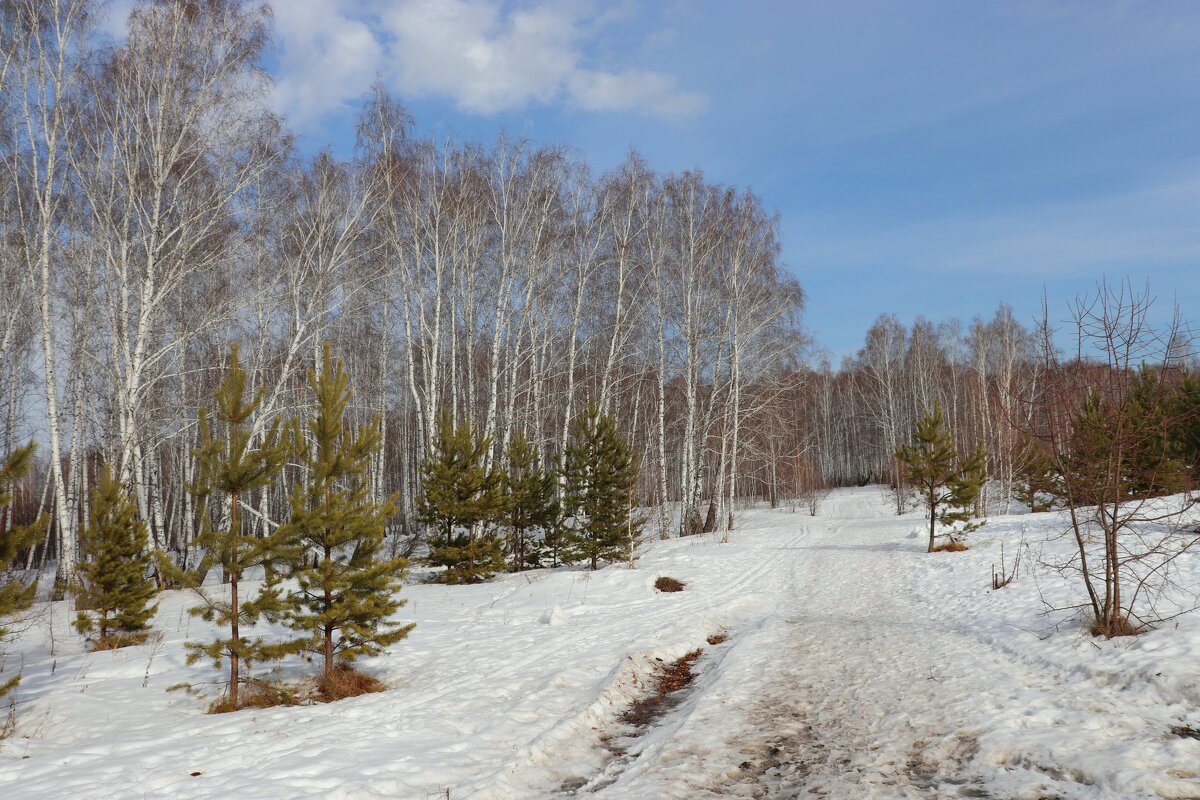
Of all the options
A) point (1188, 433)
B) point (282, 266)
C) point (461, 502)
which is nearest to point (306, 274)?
point (282, 266)

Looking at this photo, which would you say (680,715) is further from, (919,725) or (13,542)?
(13,542)

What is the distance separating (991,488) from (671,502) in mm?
19861

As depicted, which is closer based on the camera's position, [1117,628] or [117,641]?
[1117,628]

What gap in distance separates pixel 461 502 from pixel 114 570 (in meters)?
6.28

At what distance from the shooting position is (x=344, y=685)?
6.76 metres

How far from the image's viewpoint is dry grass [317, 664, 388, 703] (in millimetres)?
6672

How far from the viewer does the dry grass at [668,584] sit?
12.9 meters

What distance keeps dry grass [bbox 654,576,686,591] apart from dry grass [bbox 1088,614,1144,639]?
747 cm

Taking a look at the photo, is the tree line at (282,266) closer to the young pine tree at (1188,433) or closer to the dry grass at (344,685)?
the dry grass at (344,685)

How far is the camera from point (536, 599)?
12016mm

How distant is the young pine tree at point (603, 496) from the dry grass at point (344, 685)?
865 cm

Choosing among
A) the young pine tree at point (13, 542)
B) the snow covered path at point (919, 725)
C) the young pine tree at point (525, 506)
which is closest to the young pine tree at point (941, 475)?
the snow covered path at point (919, 725)

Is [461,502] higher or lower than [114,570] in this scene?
higher

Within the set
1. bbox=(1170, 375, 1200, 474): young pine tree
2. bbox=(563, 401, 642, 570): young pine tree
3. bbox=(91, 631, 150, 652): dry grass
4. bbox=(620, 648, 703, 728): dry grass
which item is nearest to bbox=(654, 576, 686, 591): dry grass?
bbox=(563, 401, 642, 570): young pine tree
